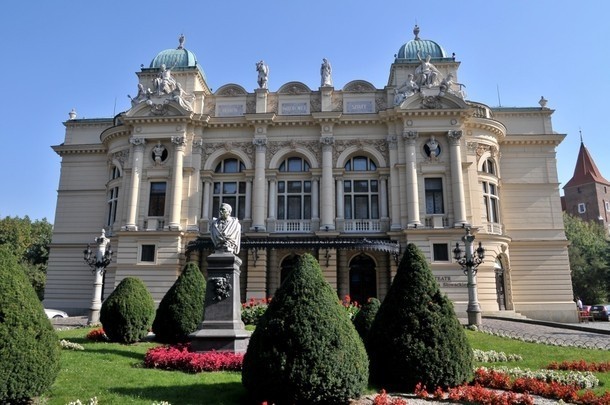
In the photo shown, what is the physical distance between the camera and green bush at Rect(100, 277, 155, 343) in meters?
16.0

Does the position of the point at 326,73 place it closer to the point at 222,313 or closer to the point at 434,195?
the point at 434,195

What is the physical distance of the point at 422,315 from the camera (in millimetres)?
9773

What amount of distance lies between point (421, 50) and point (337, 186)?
1337 cm

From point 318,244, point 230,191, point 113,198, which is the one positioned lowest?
point 318,244

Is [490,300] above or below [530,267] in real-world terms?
below

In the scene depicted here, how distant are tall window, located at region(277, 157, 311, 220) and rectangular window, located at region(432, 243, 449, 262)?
8.88m

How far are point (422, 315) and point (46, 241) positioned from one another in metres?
55.2

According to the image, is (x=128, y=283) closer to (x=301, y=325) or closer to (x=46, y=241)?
(x=301, y=325)

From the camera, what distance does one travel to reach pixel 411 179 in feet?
103

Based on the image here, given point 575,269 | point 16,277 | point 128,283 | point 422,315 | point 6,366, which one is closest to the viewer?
point 6,366

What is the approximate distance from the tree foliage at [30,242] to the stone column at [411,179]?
Result: 1547 inches

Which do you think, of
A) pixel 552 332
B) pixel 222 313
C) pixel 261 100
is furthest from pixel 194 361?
pixel 261 100

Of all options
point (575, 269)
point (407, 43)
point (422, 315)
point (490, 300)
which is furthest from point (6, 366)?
point (575, 269)

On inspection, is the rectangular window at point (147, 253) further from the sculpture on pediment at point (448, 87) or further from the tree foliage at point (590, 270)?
the tree foliage at point (590, 270)
